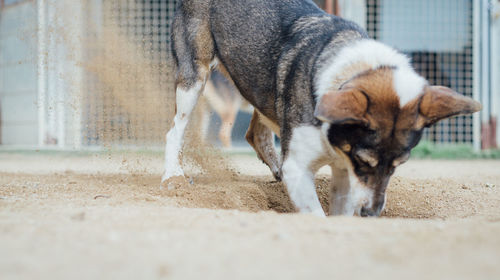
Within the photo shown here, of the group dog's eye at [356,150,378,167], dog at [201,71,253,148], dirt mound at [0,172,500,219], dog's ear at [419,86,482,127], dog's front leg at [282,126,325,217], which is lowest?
dog at [201,71,253,148]

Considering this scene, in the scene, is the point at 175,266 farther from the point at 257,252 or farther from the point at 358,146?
the point at 358,146

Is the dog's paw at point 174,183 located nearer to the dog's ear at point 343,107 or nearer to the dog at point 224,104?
the dog's ear at point 343,107

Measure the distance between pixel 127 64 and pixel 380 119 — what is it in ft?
16.6

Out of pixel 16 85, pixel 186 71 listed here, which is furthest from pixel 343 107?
pixel 16 85

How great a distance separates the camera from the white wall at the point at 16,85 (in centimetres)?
988

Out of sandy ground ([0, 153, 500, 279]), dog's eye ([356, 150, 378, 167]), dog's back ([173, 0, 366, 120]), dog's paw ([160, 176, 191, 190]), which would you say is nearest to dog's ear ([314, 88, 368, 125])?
dog's eye ([356, 150, 378, 167])

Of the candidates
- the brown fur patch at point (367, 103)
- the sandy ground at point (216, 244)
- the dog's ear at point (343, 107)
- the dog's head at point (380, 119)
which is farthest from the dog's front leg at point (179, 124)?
the dog's ear at point (343, 107)

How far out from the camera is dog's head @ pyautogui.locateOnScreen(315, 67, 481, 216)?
2576 millimetres

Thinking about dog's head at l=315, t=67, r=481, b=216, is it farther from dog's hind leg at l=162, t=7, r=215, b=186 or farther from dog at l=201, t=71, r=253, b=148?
dog at l=201, t=71, r=253, b=148

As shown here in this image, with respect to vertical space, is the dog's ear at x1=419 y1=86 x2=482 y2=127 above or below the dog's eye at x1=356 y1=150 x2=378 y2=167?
above

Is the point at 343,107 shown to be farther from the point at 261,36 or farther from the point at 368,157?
the point at 261,36

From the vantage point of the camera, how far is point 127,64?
22.6 feet

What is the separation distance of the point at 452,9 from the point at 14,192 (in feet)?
29.1

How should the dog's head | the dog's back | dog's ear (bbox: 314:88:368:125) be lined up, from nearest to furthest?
1. dog's ear (bbox: 314:88:368:125)
2. the dog's head
3. the dog's back
